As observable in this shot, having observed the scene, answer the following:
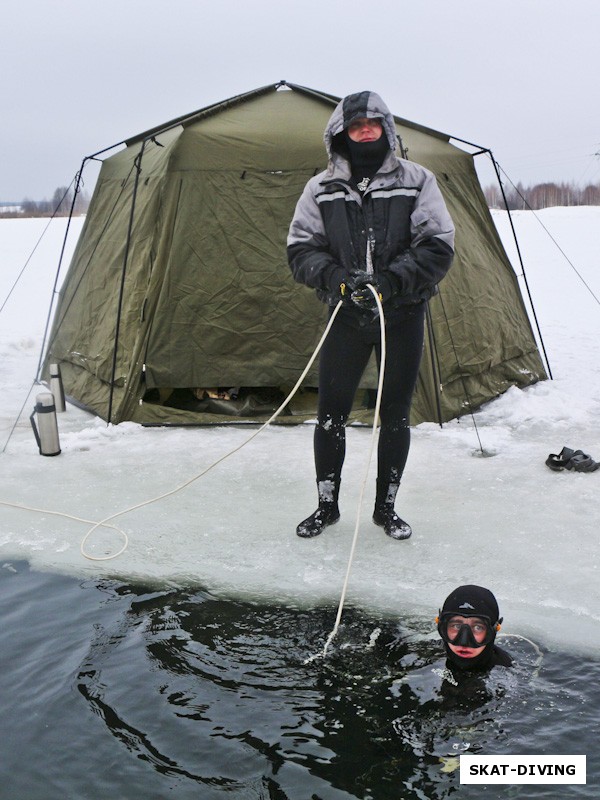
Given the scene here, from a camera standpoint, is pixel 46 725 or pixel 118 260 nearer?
pixel 46 725

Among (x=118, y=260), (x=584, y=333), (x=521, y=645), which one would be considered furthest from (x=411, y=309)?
(x=584, y=333)

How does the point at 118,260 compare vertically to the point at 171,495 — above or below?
above

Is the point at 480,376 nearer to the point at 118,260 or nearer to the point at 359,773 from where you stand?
the point at 118,260

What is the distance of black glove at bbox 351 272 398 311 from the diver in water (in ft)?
4.46

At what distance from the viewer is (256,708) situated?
114 inches

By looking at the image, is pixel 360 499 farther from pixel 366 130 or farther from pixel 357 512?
pixel 366 130

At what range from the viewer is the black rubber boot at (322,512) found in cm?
429

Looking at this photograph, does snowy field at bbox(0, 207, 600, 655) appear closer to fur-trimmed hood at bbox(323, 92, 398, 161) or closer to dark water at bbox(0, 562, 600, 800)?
dark water at bbox(0, 562, 600, 800)

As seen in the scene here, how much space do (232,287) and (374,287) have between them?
2.69 meters

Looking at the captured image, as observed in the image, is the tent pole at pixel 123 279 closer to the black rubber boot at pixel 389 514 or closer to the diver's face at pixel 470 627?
the black rubber boot at pixel 389 514

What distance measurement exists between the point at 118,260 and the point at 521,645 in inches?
181

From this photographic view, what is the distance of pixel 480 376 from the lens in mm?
6703

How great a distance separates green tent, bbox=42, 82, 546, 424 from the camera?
621cm

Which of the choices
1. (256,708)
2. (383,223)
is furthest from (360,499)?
(383,223)
